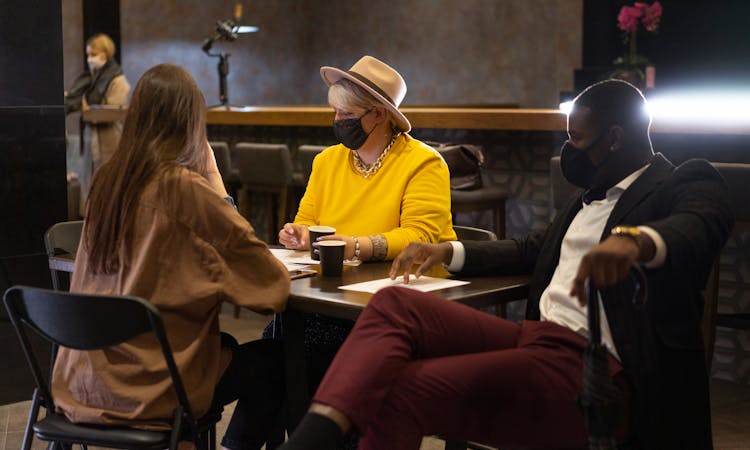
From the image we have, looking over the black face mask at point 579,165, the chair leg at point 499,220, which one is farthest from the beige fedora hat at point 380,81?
the chair leg at point 499,220

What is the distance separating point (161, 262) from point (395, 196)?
0.96 metres

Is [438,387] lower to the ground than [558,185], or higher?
lower

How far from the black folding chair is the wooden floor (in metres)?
1.33

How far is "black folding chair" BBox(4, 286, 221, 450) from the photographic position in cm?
203

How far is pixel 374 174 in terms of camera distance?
305cm

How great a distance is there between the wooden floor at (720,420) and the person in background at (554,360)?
1.37 m

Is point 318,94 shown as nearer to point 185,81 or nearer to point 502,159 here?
point 502,159

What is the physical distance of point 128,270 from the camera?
2227 mm

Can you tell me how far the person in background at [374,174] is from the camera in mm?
2969

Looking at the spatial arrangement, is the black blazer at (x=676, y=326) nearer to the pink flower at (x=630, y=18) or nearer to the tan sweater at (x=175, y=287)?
the tan sweater at (x=175, y=287)

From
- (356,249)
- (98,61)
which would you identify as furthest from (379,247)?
(98,61)

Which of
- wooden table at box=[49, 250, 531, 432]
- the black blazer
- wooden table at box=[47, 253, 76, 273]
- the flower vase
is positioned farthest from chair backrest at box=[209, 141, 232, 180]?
the black blazer

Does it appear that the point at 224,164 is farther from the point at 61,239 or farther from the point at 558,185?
the point at 61,239

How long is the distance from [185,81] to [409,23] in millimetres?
9603
